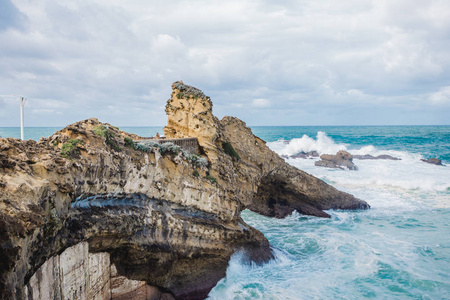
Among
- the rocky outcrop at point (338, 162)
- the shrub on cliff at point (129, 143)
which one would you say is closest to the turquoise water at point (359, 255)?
the shrub on cliff at point (129, 143)

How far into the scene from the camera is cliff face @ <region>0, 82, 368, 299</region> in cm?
622

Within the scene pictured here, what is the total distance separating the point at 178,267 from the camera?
11.3 m

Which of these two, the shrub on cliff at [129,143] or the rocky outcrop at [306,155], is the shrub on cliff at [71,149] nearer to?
the shrub on cliff at [129,143]

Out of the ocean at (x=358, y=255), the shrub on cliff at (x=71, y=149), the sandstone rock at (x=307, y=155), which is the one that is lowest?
the ocean at (x=358, y=255)

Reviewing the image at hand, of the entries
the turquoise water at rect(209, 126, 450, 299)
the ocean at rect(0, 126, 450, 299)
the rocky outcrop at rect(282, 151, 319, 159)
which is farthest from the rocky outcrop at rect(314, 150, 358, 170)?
the turquoise water at rect(209, 126, 450, 299)

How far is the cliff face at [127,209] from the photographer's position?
6.22 meters

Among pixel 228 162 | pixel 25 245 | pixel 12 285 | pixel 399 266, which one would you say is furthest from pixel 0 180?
pixel 399 266

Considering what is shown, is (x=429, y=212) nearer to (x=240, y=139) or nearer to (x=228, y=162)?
(x=240, y=139)

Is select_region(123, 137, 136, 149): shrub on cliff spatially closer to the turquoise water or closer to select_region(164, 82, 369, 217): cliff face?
select_region(164, 82, 369, 217): cliff face

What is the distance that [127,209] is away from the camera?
976 cm

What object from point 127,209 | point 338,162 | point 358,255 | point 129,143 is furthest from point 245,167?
point 338,162

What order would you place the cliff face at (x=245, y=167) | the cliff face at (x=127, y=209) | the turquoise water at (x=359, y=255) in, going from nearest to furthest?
the cliff face at (x=127, y=209) → the turquoise water at (x=359, y=255) → the cliff face at (x=245, y=167)

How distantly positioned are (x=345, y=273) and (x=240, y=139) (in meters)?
7.75

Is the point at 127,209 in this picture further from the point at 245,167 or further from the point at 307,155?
the point at 307,155
